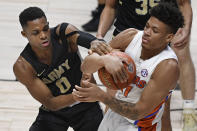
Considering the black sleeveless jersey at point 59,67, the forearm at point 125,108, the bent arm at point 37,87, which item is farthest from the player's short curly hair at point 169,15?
the bent arm at point 37,87

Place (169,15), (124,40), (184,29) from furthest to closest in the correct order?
(184,29), (124,40), (169,15)

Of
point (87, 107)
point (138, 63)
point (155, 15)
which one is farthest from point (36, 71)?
point (155, 15)

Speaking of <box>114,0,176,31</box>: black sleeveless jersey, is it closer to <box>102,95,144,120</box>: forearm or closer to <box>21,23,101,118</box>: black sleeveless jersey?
<box>21,23,101,118</box>: black sleeveless jersey

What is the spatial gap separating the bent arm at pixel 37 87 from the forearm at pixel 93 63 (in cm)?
48

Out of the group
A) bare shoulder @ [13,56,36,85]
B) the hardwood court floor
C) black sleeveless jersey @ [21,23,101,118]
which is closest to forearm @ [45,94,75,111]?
black sleeveless jersey @ [21,23,101,118]

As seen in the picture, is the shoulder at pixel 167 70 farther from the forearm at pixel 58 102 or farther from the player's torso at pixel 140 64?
the forearm at pixel 58 102

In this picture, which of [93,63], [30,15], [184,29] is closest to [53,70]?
[30,15]

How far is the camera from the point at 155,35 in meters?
2.93

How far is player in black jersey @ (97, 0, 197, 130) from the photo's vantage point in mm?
4077

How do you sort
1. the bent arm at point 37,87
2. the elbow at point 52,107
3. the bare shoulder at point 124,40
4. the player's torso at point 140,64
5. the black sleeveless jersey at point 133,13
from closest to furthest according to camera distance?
the player's torso at point 140,64, the bare shoulder at point 124,40, the bent arm at point 37,87, the elbow at point 52,107, the black sleeveless jersey at point 133,13

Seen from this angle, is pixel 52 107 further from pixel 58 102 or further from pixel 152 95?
pixel 152 95

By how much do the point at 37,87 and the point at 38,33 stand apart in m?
0.42

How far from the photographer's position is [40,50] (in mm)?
3479

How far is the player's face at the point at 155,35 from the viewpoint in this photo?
290 centimetres
